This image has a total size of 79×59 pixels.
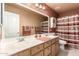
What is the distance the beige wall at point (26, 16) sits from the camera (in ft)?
6.72

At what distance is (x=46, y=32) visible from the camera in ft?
8.78

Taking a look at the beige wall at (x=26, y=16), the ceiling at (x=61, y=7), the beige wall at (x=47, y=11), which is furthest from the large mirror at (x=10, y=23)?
the ceiling at (x=61, y=7)

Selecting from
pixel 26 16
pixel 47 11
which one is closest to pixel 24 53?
pixel 26 16

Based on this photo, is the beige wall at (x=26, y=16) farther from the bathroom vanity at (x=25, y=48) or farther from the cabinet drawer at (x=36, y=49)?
the cabinet drawer at (x=36, y=49)

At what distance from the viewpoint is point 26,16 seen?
7.41 ft

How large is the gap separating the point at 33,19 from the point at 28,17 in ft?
0.40

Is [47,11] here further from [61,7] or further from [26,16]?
[26,16]

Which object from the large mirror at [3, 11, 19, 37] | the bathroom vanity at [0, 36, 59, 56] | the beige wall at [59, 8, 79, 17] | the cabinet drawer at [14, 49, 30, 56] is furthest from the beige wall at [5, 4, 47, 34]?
the cabinet drawer at [14, 49, 30, 56]

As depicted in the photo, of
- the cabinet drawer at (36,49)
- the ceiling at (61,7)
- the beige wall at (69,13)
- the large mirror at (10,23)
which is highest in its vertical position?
the ceiling at (61,7)

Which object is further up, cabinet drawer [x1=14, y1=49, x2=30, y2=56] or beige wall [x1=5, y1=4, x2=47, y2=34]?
beige wall [x1=5, y1=4, x2=47, y2=34]

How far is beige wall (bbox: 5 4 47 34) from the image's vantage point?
6.72ft

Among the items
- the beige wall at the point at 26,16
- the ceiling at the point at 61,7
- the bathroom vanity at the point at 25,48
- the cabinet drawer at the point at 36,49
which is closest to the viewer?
the bathroom vanity at the point at 25,48

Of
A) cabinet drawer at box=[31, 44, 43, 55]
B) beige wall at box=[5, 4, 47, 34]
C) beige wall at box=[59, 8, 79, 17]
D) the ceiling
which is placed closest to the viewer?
cabinet drawer at box=[31, 44, 43, 55]

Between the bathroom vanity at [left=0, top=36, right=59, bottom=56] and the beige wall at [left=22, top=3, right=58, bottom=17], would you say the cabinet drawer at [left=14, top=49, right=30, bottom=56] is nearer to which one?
the bathroom vanity at [left=0, top=36, right=59, bottom=56]
